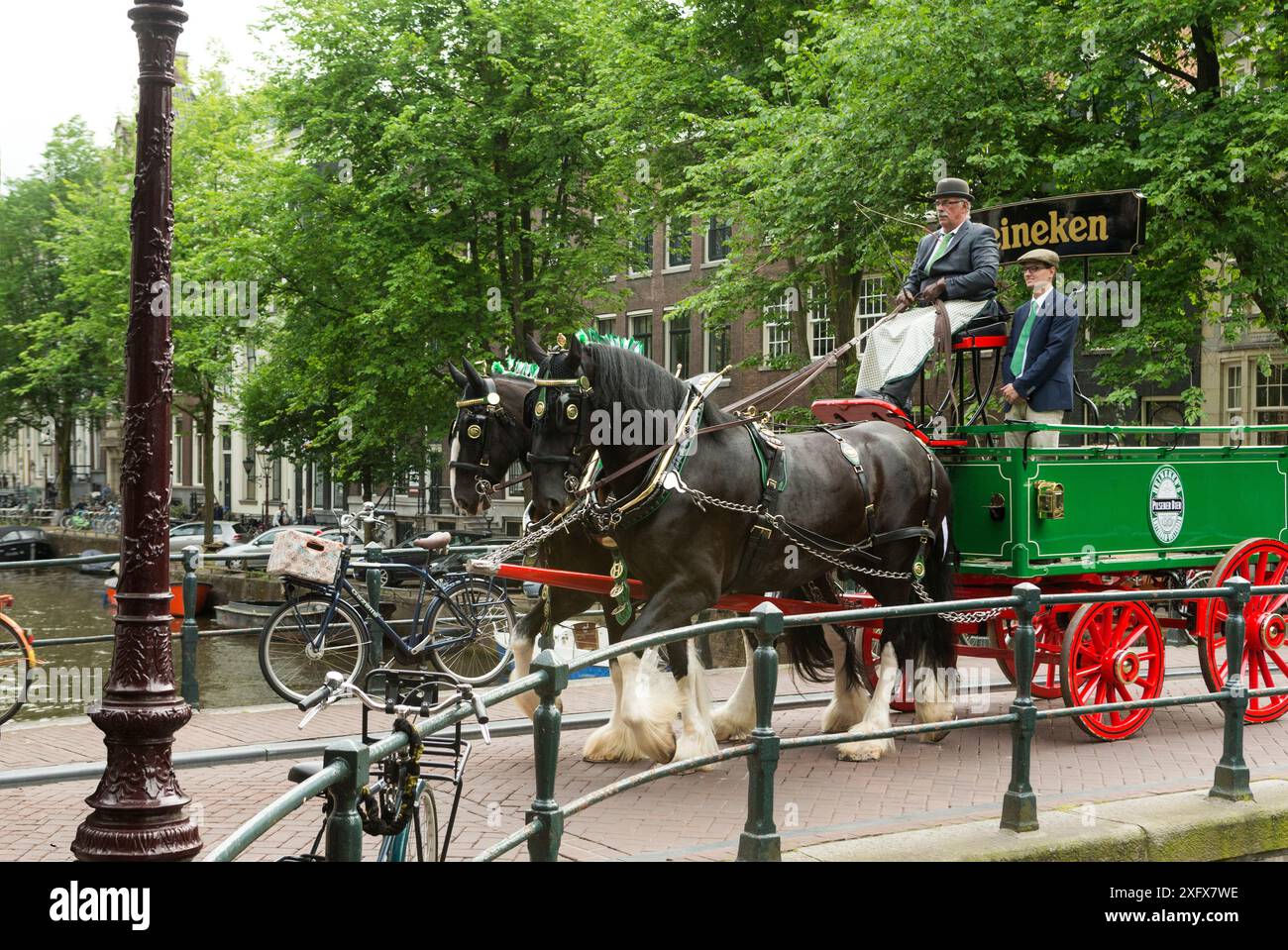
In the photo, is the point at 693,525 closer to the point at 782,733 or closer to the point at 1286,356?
the point at 782,733

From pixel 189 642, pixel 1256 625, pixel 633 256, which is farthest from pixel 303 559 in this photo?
pixel 633 256

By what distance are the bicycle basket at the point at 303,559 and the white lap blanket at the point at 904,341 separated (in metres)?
4.72

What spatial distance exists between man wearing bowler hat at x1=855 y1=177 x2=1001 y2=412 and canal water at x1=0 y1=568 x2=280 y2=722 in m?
5.45

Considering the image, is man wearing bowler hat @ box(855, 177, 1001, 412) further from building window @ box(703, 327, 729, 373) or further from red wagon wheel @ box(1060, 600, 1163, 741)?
building window @ box(703, 327, 729, 373)

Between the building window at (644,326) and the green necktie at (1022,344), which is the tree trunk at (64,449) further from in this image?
the green necktie at (1022,344)

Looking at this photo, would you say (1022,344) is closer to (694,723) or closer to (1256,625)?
(1256,625)

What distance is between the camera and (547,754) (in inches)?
162

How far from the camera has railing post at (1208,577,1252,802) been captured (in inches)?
263

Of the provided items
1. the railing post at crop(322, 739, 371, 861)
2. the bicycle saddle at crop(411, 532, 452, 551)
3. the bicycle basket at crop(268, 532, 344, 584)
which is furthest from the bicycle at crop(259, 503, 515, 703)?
the railing post at crop(322, 739, 371, 861)

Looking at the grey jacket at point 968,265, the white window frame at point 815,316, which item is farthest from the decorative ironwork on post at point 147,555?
the white window frame at point 815,316

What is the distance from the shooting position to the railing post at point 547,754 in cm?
411

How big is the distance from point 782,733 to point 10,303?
150 ft

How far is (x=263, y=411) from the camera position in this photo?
3650 centimetres
